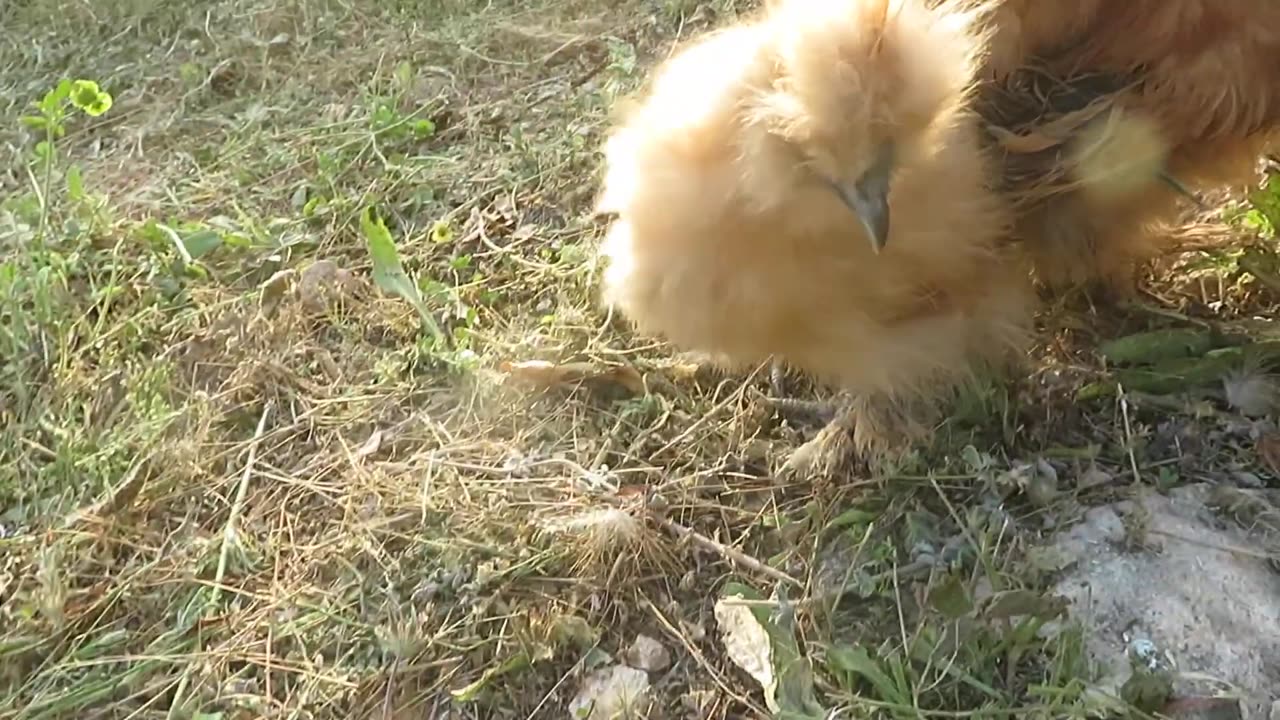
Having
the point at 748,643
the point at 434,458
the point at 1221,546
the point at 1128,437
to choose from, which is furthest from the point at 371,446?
the point at 1221,546

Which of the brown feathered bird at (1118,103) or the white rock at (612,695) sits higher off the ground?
the brown feathered bird at (1118,103)

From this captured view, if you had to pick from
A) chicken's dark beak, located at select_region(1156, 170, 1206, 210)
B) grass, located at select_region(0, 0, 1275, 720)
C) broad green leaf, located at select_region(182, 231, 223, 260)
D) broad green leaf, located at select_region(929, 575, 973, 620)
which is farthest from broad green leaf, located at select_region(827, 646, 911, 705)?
broad green leaf, located at select_region(182, 231, 223, 260)

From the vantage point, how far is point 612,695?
171 cm

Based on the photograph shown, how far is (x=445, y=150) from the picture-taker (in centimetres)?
273

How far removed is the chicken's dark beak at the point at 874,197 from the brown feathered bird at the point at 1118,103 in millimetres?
386

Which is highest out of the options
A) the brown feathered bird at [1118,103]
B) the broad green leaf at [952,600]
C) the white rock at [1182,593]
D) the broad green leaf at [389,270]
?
the brown feathered bird at [1118,103]

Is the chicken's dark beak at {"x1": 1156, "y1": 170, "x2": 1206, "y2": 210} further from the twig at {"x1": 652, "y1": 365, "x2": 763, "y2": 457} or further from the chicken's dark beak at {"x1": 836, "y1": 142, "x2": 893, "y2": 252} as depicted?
the twig at {"x1": 652, "y1": 365, "x2": 763, "y2": 457}

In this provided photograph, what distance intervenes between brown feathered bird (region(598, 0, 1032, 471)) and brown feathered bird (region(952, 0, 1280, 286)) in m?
0.10

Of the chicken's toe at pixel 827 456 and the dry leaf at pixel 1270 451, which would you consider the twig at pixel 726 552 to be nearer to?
the chicken's toe at pixel 827 456

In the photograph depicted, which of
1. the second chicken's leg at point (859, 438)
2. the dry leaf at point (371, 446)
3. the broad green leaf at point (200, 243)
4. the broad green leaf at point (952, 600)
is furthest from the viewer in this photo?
the broad green leaf at point (200, 243)

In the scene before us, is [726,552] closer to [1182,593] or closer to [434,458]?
[434,458]

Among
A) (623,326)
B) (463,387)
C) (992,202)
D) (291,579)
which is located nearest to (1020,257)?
(992,202)

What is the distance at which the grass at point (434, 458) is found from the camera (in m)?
1.74

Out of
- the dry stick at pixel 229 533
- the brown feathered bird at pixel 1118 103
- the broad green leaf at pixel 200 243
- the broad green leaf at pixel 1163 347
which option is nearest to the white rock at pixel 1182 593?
the broad green leaf at pixel 1163 347
